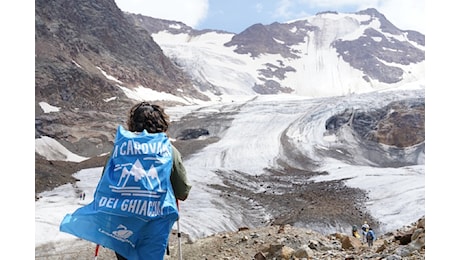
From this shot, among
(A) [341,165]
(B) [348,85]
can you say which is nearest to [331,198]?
(A) [341,165]

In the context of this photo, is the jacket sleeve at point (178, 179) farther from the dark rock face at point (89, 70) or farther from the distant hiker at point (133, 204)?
the dark rock face at point (89, 70)

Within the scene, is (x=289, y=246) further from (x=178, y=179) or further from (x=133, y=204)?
(x=133, y=204)

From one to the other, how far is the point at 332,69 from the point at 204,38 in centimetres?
4634

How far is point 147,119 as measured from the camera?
9.27 ft

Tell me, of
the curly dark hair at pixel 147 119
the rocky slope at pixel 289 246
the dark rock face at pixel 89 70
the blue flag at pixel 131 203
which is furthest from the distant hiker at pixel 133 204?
the dark rock face at pixel 89 70

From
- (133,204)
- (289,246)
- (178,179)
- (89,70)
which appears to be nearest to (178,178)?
(178,179)

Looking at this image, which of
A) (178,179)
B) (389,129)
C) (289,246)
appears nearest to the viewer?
(178,179)

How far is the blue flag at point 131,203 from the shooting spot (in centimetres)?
247

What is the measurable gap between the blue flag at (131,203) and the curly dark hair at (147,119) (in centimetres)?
23

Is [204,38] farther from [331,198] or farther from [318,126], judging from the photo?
[331,198]

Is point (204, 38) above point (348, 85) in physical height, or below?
above

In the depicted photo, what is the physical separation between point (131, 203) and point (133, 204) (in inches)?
0.5

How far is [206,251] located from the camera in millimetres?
7480

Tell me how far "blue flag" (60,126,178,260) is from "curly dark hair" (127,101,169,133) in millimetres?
226
